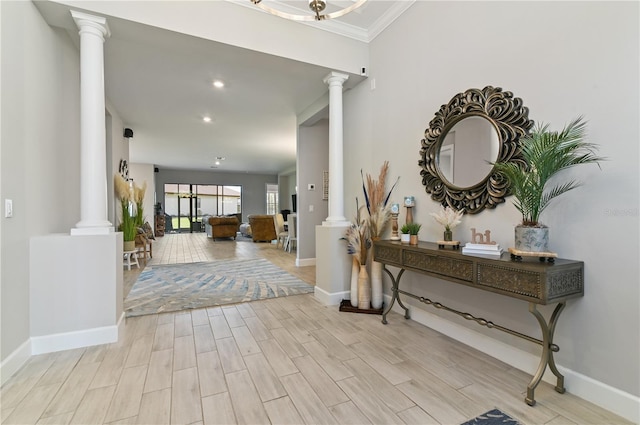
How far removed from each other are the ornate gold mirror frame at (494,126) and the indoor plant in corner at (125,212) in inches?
181

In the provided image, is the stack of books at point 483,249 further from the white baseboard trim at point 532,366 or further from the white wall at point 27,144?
the white wall at point 27,144

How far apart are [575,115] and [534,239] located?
2.58 ft

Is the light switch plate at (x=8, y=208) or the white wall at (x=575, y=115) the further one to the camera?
the light switch plate at (x=8, y=208)

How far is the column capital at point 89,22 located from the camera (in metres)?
2.36

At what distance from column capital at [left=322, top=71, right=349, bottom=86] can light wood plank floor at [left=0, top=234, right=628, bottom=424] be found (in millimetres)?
2780

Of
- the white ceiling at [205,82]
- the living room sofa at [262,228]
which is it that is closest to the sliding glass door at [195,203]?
the living room sofa at [262,228]

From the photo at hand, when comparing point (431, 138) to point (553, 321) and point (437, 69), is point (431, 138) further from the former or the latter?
point (553, 321)

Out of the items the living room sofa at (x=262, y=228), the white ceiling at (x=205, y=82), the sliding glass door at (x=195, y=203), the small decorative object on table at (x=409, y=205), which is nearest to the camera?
the small decorative object on table at (x=409, y=205)

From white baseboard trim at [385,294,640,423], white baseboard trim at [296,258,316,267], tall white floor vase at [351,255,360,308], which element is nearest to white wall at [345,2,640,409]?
white baseboard trim at [385,294,640,423]

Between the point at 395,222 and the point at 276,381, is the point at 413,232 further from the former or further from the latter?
the point at 276,381

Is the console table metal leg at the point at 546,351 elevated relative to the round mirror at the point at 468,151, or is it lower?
lower

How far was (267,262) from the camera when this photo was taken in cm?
584

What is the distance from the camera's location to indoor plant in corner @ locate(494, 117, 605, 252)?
1.62 meters

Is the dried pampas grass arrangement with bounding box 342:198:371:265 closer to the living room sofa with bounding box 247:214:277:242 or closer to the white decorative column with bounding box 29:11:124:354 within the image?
the white decorative column with bounding box 29:11:124:354
